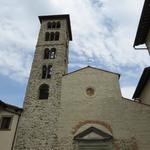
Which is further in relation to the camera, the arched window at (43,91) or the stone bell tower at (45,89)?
the arched window at (43,91)

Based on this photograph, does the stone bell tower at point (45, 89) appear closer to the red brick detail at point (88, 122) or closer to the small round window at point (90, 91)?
the red brick detail at point (88, 122)

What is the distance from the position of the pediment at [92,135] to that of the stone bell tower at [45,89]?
5.92ft

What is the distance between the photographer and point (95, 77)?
65.7 ft

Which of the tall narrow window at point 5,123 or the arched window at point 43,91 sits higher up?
the arched window at point 43,91

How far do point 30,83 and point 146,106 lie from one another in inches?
377

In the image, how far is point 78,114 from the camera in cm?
1811

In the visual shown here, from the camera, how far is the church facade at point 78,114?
16.8 m

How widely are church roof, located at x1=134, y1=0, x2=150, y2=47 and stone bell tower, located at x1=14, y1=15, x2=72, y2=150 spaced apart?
7.97 meters

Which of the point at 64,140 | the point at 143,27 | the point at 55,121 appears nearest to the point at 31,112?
the point at 55,121

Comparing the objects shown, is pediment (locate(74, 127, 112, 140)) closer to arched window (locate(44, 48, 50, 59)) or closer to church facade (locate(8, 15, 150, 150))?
church facade (locate(8, 15, 150, 150))

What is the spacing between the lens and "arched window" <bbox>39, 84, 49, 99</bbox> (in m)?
20.0

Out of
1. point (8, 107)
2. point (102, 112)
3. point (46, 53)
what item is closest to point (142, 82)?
point (102, 112)

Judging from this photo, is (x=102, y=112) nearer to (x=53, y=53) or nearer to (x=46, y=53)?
(x=53, y=53)

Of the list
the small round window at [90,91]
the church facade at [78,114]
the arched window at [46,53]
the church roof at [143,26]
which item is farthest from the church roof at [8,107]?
the church roof at [143,26]
